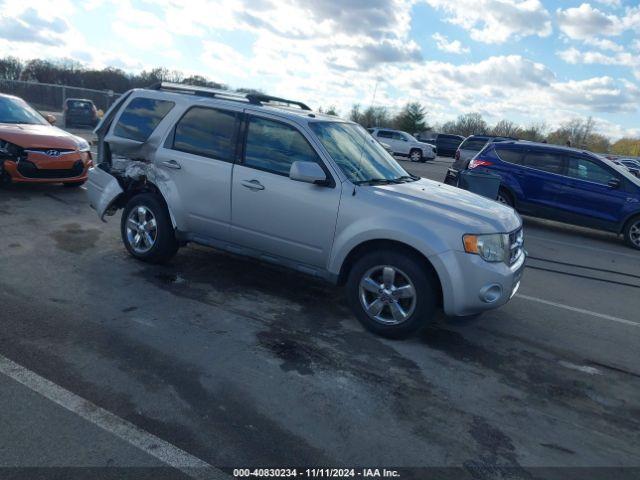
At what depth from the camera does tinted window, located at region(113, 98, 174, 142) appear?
5957 millimetres

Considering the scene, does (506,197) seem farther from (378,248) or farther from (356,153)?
(378,248)

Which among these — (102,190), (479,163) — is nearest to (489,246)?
(102,190)

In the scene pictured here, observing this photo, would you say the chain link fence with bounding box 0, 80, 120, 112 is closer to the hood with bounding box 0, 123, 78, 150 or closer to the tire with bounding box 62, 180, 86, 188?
the tire with bounding box 62, 180, 86, 188

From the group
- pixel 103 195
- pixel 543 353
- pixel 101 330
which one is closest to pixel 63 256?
pixel 103 195

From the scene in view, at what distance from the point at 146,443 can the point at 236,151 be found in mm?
3179

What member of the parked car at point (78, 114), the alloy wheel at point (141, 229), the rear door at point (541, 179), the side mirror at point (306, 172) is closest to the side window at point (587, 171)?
the rear door at point (541, 179)

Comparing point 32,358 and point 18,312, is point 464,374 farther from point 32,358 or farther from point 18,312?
point 18,312

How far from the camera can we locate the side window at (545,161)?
10867mm

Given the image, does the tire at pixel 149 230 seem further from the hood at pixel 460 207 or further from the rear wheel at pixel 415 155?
the rear wheel at pixel 415 155

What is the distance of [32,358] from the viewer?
378 cm

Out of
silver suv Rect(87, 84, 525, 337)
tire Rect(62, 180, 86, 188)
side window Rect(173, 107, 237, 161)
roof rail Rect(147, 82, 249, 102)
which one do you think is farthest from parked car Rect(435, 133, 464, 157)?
side window Rect(173, 107, 237, 161)

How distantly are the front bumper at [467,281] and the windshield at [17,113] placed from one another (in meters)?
8.47

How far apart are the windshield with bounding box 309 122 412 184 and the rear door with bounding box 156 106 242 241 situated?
3.25 feet

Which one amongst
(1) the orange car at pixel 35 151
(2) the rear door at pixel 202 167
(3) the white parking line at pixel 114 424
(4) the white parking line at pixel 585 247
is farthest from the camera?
(4) the white parking line at pixel 585 247
